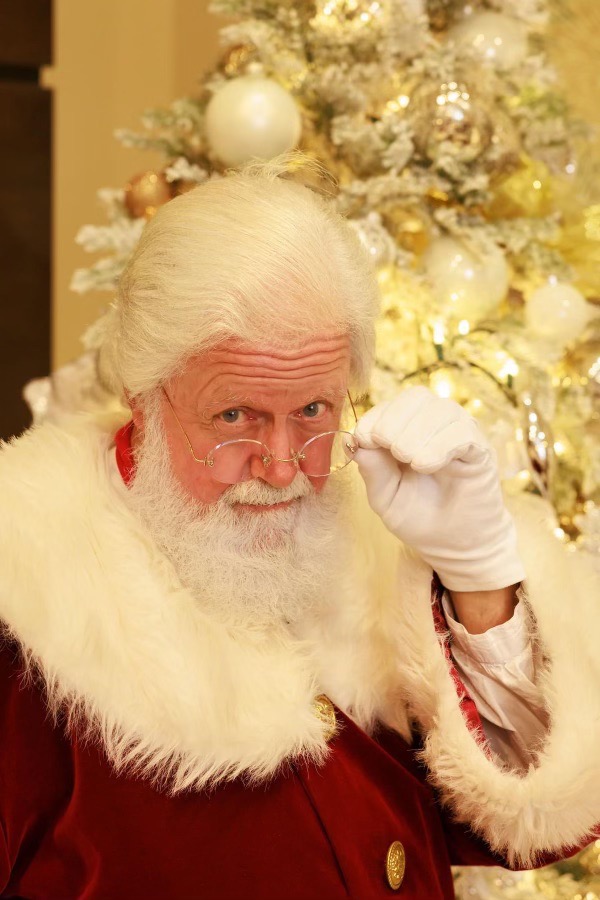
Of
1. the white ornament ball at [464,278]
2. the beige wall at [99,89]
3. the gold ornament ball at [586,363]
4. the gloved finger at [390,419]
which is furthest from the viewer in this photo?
the beige wall at [99,89]

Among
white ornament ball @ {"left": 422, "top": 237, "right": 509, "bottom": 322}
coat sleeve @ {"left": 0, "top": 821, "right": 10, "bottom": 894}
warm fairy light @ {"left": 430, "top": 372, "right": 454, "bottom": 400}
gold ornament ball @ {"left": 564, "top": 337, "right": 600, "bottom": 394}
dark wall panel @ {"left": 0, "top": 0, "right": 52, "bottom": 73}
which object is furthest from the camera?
dark wall panel @ {"left": 0, "top": 0, "right": 52, "bottom": 73}

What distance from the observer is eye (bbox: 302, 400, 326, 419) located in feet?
4.22

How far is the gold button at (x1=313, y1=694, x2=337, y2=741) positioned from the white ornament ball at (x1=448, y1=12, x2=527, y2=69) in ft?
4.83

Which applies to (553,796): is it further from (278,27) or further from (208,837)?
(278,27)

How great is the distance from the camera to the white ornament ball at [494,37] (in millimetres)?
2168

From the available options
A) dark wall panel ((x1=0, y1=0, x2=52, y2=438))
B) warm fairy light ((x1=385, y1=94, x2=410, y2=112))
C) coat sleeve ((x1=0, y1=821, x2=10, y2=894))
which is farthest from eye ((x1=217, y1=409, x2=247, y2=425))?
dark wall panel ((x1=0, y1=0, x2=52, y2=438))

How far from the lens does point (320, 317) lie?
1.23 meters

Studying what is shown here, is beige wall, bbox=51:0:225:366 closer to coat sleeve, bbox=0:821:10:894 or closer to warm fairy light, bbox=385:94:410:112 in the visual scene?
warm fairy light, bbox=385:94:410:112

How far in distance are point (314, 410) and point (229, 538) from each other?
0.20 meters

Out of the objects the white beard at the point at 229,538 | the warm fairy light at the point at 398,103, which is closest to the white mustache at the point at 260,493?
the white beard at the point at 229,538

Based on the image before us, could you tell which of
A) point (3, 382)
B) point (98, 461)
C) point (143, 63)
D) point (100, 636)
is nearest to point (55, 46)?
point (143, 63)

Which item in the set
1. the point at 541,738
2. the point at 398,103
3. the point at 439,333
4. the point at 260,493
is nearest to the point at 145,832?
the point at 260,493

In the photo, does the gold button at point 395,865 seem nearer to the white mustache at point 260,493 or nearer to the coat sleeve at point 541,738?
the coat sleeve at point 541,738

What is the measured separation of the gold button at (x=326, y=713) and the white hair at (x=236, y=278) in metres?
0.47
